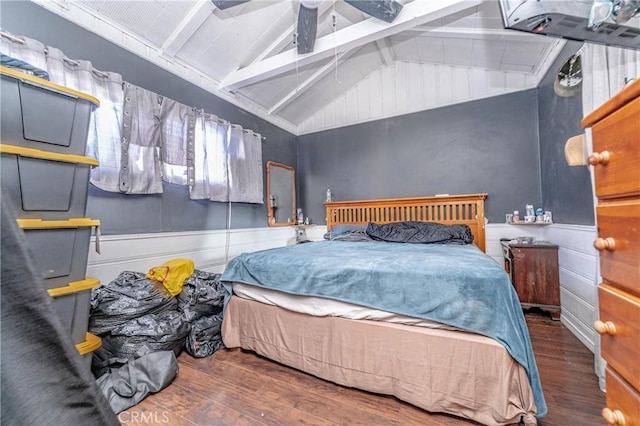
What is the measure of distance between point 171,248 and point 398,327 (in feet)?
7.55

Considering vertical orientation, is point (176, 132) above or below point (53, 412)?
above

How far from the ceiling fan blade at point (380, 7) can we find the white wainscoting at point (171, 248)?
8.69 ft

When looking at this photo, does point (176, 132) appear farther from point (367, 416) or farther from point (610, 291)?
point (610, 291)

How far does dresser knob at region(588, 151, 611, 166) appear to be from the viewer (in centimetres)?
72

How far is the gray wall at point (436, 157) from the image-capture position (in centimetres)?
320

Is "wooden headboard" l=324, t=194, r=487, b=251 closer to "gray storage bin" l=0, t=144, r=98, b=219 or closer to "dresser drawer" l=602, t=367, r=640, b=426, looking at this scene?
"dresser drawer" l=602, t=367, r=640, b=426

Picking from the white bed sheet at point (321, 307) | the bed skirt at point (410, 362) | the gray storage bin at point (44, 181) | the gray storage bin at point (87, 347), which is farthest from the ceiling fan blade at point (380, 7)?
the gray storage bin at point (87, 347)

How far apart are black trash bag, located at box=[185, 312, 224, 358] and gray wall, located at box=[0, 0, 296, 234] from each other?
1.06m

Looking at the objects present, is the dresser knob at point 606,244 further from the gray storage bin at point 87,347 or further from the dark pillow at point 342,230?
the dark pillow at point 342,230

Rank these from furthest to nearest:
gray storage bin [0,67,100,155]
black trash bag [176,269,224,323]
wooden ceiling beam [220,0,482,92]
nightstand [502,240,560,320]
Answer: nightstand [502,240,560,320] < wooden ceiling beam [220,0,482,92] < black trash bag [176,269,224,323] < gray storage bin [0,67,100,155]

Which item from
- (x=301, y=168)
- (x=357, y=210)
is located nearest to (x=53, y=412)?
(x=357, y=210)

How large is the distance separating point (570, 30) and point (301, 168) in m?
A: 3.89


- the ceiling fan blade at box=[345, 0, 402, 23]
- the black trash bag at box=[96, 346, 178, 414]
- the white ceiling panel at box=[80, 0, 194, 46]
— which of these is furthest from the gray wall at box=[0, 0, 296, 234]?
the ceiling fan blade at box=[345, 0, 402, 23]

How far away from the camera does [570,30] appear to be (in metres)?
1.06
